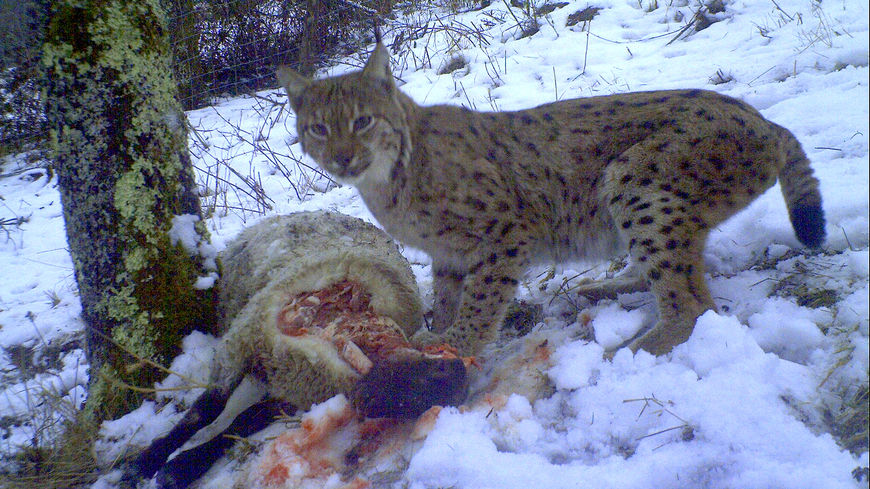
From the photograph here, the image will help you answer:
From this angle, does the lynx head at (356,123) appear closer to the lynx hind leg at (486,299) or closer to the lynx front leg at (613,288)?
the lynx hind leg at (486,299)

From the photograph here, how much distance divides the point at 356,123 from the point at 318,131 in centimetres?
24

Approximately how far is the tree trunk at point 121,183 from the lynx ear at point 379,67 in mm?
1041

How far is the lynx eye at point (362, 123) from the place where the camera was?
316cm

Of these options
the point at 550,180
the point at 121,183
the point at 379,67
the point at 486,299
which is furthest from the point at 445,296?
the point at 121,183

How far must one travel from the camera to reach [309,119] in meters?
3.26

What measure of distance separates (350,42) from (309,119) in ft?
16.1

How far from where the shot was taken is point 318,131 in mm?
3234

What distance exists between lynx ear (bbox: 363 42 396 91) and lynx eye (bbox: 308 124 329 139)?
40 centimetres

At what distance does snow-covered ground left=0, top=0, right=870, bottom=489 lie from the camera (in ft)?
6.02

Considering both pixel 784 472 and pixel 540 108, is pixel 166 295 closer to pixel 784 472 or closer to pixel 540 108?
pixel 540 108

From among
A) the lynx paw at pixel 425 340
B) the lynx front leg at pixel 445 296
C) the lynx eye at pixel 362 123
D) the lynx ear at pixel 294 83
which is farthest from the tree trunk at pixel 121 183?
the lynx front leg at pixel 445 296

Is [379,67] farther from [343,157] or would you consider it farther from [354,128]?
[343,157]

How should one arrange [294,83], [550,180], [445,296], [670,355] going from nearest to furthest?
[670,355], [550,180], [294,83], [445,296]

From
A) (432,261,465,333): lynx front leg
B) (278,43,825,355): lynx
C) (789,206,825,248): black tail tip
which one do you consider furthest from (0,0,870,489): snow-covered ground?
(432,261,465,333): lynx front leg
